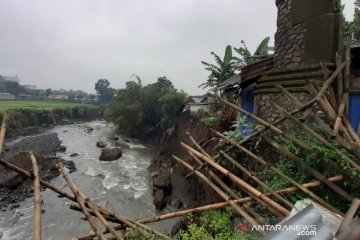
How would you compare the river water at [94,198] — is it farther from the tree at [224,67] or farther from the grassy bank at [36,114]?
the grassy bank at [36,114]

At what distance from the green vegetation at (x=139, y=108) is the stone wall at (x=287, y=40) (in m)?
24.6

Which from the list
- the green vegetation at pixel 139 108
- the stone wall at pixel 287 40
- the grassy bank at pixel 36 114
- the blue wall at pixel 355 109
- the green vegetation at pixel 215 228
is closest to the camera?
the green vegetation at pixel 215 228

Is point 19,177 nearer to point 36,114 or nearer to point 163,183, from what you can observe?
point 163,183

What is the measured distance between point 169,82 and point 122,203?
72.9 ft

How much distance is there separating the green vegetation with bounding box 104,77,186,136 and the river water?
8.06 meters

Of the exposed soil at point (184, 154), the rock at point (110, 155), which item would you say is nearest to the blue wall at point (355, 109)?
the exposed soil at point (184, 154)

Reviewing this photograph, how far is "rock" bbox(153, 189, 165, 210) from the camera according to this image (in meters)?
14.9

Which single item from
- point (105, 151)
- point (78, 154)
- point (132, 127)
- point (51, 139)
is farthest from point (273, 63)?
point (51, 139)

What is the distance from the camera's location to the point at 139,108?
113 ft

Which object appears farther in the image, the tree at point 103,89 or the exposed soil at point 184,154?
the tree at point 103,89

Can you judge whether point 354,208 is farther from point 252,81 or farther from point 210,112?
point 210,112

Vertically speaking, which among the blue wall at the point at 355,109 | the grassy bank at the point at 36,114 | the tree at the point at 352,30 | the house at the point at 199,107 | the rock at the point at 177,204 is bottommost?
the rock at the point at 177,204

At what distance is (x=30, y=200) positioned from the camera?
1698cm

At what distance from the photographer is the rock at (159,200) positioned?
14852mm
